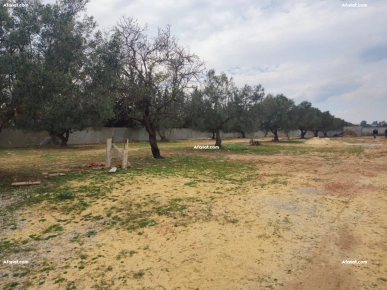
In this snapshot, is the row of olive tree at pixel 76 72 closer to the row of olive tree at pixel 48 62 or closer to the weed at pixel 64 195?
the row of olive tree at pixel 48 62

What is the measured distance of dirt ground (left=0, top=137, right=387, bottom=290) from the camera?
363cm

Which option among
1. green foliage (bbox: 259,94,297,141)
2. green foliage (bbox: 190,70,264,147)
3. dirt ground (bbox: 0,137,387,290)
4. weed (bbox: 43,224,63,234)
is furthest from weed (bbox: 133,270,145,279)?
green foliage (bbox: 259,94,297,141)

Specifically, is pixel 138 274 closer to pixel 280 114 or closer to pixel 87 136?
pixel 87 136

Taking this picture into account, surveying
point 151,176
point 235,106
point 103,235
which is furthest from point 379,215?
point 235,106

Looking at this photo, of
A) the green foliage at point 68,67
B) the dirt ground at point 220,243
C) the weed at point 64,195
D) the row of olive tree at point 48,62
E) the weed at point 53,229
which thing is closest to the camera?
the dirt ground at point 220,243

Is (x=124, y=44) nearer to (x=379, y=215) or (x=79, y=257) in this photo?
(x=79, y=257)

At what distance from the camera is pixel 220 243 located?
4629 mm

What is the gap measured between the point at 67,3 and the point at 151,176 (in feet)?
21.8

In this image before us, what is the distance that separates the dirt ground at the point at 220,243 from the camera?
11.9 ft

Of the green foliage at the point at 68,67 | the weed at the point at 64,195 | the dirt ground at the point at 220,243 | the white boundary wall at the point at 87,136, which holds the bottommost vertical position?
the dirt ground at the point at 220,243

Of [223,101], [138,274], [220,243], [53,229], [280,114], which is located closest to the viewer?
[138,274]

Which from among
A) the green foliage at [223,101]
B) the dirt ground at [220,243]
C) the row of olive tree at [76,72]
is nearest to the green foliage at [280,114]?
the green foliage at [223,101]

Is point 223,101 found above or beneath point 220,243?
above

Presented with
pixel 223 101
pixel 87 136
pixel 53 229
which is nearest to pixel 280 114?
pixel 223 101
